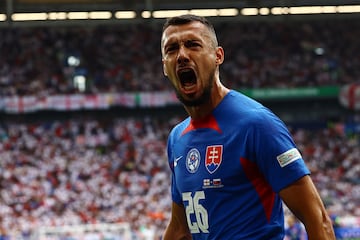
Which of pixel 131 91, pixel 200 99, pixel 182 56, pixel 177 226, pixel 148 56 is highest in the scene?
pixel 182 56

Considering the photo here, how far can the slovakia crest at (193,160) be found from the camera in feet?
10.3

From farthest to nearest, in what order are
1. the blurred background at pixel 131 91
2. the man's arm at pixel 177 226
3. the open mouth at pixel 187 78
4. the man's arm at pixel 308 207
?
1. the blurred background at pixel 131 91
2. the man's arm at pixel 177 226
3. the open mouth at pixel 187 78
4. the man's arm at pixel 308 207

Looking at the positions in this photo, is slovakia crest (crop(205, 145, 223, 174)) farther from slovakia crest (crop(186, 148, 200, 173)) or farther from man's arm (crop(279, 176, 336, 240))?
man's arm (crop(279, 176, 336, 240))

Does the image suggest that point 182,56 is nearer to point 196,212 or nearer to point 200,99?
point 200,99

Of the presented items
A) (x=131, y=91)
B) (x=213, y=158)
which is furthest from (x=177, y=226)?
(x=131, y=91)

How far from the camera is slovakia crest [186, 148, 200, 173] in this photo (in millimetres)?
3129

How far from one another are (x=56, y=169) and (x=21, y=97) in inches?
207

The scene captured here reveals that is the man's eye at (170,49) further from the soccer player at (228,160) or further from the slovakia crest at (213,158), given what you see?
the slovakia crest at (213,158)

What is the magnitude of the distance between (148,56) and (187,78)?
109ft

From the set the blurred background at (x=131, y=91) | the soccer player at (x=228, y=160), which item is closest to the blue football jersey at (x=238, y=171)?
the soccer player at (x=228, y=160)

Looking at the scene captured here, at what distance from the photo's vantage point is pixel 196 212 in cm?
312

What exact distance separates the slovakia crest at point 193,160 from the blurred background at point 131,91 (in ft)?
75.9

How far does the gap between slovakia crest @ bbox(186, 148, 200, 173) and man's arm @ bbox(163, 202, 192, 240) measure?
0.27 metres

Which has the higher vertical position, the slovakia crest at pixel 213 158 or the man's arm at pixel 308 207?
the slovakia crest at pixel 213 158
